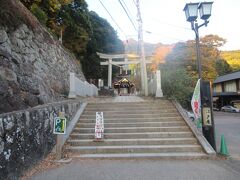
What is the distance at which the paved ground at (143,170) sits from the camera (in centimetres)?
603

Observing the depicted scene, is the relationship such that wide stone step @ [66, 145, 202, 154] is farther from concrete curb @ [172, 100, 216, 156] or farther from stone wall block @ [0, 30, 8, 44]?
stone wall block @ [0, 30, 8, 44]

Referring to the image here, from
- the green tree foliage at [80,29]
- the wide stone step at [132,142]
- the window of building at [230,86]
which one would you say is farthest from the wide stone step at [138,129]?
the window of building at [230,86]

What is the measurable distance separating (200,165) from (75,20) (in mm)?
21406

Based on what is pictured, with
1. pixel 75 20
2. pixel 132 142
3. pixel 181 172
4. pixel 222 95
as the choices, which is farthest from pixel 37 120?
pixel 222 95

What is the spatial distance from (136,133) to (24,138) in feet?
13.3

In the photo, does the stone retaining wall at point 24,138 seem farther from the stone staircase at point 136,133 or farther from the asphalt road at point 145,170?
the stone staircase at point 136,133

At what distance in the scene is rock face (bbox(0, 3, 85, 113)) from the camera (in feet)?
30.8

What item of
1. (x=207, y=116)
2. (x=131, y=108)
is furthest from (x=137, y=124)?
(x=207, y=116)

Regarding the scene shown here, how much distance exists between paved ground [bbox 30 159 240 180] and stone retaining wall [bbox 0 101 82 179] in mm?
529

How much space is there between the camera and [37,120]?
7.15 meters

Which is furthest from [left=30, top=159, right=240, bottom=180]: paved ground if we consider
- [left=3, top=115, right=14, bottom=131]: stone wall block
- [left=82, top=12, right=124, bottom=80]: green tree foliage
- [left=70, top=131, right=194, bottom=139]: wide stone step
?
[left=82, top=12, right=124, bottom=80]: green tree foliage

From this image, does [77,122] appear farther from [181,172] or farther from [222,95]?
[222,95]

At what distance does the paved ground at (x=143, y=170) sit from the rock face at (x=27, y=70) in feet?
10.1

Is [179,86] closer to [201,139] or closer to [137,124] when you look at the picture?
[137,124]
